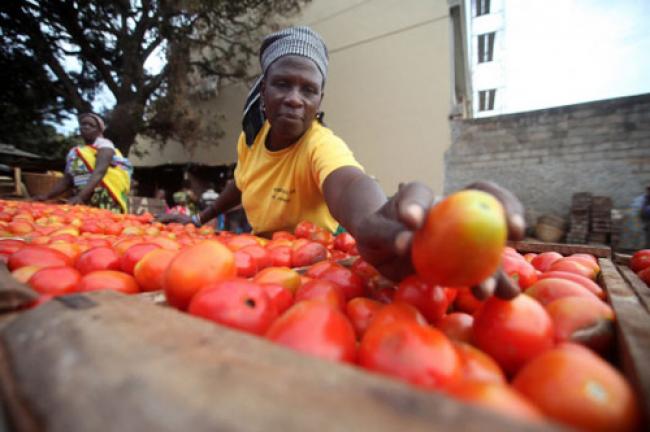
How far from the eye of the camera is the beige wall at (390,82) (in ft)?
31.5

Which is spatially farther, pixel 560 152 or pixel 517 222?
pixel 560 152

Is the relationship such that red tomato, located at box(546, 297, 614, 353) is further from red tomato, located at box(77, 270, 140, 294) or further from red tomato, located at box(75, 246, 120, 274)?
red tomato, located at box(75, 246, 120, 274)

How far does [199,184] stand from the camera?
16.0 metres

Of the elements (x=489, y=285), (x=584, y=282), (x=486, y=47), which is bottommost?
(x=584, y=282)

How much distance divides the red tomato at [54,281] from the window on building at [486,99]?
17976 mm

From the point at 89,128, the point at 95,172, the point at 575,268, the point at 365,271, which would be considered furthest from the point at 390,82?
the point at 365,271

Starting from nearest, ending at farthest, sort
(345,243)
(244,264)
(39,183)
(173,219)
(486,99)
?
1. (244,264)
2. (345,243)
3. (173,219)
4. (39,183)
5. (486,99)

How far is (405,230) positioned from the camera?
89 cm

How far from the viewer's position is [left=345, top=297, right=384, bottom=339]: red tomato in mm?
934

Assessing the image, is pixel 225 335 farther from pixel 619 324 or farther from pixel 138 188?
pixel 138 188

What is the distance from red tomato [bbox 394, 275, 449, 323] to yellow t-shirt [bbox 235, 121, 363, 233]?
148 centimetres

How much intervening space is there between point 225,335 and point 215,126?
1529 centimetres

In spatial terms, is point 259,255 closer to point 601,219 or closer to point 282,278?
point 282,278

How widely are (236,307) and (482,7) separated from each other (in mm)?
13656
